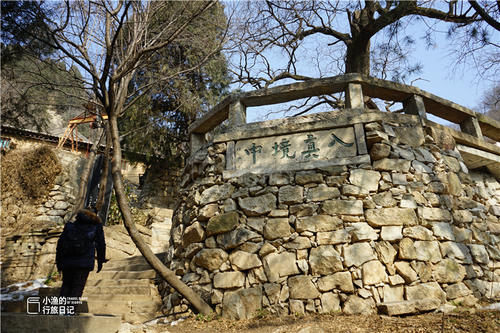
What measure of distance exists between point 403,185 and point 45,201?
28.5ft

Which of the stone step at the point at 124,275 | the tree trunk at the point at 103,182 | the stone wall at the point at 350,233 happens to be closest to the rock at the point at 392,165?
the stone wall at the point at 350,233

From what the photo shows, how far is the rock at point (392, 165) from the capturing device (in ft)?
13.6

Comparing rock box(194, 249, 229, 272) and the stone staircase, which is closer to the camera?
rock box(194, 249, 229, 272)

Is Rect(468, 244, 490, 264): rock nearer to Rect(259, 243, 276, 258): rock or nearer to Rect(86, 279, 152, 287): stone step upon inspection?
Rect(259, 243, 276, 258): rock

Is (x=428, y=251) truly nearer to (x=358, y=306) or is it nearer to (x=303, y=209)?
(x=358, y=306)

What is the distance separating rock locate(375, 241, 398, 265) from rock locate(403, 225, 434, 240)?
25 centimetres

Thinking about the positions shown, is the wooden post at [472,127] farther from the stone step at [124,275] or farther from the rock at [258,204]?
the stone step at [124,275]

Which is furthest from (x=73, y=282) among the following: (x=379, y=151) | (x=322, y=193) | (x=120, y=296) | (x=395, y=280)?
(x=379, y=151)

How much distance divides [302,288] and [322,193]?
1.18 m

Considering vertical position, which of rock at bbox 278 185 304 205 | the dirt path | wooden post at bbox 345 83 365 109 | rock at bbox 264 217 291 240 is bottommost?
the dirt path

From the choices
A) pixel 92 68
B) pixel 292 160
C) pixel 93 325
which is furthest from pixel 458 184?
pixel 92 68

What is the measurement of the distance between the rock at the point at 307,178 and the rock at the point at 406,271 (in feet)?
4.31

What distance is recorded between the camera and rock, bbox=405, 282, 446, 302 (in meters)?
3.50

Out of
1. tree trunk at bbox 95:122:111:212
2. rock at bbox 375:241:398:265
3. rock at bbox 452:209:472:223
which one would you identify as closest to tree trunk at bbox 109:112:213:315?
rock at bbox 375:241:398:265
